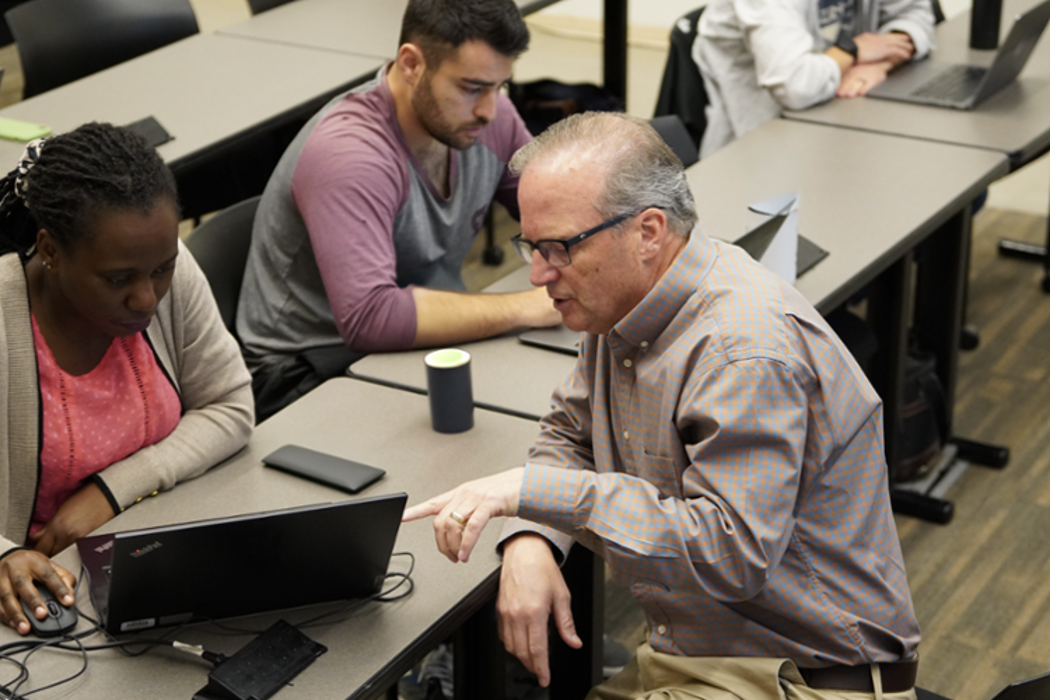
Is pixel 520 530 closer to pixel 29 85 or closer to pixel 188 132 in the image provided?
pixel 188 132

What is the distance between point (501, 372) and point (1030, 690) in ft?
3.50

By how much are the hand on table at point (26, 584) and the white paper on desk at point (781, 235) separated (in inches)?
50.9

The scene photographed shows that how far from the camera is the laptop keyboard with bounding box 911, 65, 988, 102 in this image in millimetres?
3340

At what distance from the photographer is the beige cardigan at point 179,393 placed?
5.86ft

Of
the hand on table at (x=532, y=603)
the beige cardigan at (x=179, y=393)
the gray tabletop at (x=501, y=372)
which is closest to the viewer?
the hand on table at (x=532, y=603)

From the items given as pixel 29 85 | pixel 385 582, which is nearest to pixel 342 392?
pixel 385 582

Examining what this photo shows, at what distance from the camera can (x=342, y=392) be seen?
2.16 m

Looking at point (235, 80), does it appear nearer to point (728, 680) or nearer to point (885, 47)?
point (885, 47)

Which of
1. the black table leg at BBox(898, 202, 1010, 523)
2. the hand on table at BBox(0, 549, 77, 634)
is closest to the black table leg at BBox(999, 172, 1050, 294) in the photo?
the black table leg at BBox(898, 202, 1010, 523)

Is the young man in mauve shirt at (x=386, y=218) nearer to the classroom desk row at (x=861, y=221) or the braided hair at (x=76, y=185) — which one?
the classroom desk row at (x=861, y=221)

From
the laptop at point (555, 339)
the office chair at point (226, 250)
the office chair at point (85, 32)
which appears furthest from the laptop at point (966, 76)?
the office chair at point (85, 32)

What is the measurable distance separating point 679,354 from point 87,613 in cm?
81

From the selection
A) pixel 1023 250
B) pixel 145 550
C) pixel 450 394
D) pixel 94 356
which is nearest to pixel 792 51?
pixel 1023 250

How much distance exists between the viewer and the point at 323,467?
6.21 feet
